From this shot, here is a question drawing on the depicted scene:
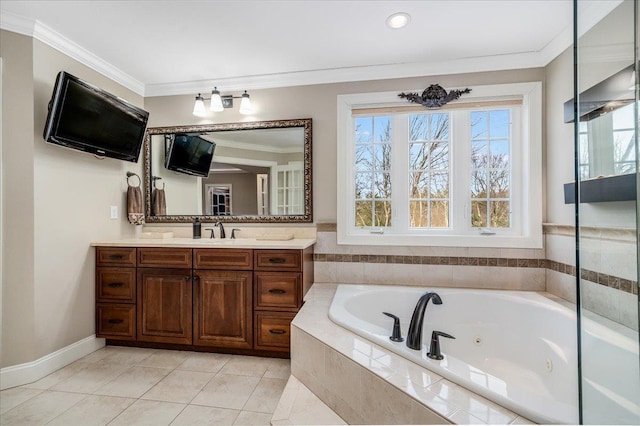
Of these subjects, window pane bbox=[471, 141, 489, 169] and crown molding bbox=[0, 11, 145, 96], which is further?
window pane bbox=[471, 141, 489, 169]

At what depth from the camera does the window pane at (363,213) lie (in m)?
2.60

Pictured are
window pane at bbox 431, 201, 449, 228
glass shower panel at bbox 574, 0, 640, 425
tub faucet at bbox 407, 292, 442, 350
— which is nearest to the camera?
glass shower panel at bbox 574, 0, 640, 425

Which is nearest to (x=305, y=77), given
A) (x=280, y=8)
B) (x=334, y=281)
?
(x=280, y=8)

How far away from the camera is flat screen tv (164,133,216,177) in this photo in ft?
9.13

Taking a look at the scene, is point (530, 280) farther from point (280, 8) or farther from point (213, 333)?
point (280, 8)

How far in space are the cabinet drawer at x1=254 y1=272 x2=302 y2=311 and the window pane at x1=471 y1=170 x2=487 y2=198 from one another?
163cm

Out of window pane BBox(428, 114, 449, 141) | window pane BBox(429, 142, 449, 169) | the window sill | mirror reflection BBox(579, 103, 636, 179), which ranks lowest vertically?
the window sill

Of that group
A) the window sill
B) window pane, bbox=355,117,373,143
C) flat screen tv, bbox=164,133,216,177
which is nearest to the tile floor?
the window sill

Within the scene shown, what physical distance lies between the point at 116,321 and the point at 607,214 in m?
3.05

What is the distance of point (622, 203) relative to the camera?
919 millimetres

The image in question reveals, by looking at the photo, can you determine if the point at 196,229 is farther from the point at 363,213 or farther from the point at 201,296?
the point at 363,213

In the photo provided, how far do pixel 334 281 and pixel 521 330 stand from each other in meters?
1.37

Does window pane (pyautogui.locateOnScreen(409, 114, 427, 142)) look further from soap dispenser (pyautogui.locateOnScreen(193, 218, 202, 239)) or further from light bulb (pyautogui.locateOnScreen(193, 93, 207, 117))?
soap dispenser (pyautogui.locateOnScreen(193, 218, 202, 239))

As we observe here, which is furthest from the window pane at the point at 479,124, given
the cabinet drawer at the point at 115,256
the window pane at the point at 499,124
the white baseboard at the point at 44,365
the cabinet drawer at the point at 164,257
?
the white baseboard at the point at 44,365
